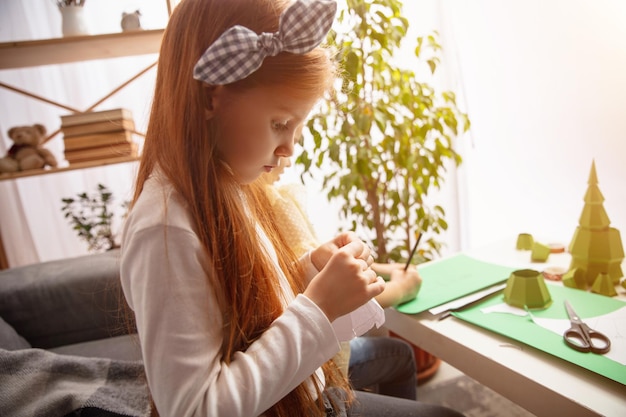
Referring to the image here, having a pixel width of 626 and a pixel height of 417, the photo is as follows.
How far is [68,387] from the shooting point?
625mm

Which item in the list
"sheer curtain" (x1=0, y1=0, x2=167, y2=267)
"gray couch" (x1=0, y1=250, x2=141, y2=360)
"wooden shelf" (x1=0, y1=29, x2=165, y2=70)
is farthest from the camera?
"sheer curtain" (x1=0, y1=0, x2=167, y2=267)

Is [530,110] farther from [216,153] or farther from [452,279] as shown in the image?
[216,153]

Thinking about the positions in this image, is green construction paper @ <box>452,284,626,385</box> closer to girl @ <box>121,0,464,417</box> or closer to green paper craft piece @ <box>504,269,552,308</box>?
green paper craft piece @ <box>504,269,552,308</box>

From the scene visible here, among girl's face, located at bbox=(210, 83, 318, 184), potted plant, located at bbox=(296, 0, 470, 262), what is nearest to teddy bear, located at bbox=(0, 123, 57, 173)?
potted plant, located at bbox=(296, 0, 470, 262)

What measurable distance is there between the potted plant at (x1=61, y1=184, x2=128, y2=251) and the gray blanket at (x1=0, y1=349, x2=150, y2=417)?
1142mm

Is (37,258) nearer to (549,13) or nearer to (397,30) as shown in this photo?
(397,30)

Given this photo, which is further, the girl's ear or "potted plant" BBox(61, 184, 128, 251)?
"potted plant" BBox(61, 184, 128, 251)

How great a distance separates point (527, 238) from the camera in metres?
1.04

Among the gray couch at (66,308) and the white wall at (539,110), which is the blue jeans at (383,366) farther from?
the gray couch at (66,308)

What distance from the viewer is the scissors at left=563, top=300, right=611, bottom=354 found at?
0.58 meters

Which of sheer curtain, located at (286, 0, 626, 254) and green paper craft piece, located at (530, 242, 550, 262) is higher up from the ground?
sheer curtain, located at (286, 0, 626, 254)

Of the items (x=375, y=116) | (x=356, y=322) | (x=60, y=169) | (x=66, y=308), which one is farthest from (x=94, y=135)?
(x=356, y=322)

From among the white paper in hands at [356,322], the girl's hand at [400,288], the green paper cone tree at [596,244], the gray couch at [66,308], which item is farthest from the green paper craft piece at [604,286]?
the gray couch at [66,308]

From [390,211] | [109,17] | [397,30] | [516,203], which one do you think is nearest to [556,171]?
[516,203]
